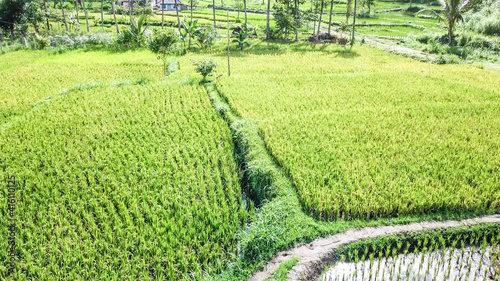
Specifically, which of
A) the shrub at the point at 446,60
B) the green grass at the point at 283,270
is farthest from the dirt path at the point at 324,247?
the shrub at the point at 446,60

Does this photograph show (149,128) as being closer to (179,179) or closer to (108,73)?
(179,179)

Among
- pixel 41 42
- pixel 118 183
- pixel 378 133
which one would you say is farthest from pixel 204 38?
pixel 118 183

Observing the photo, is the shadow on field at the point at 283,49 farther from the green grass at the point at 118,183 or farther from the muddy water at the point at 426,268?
the muddy water at the point at 426,268

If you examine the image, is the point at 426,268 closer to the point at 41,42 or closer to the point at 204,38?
the point at 204,38

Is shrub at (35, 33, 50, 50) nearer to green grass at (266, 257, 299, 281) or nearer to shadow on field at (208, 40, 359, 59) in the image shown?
shadow on field at (208, 40, 359, 59)

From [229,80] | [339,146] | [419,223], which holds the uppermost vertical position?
[229,80]

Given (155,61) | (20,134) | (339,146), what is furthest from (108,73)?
(339,146)

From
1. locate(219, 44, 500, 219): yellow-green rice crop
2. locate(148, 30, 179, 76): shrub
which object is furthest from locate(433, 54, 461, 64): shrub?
locate(148, 30, 179, 76): shrub
